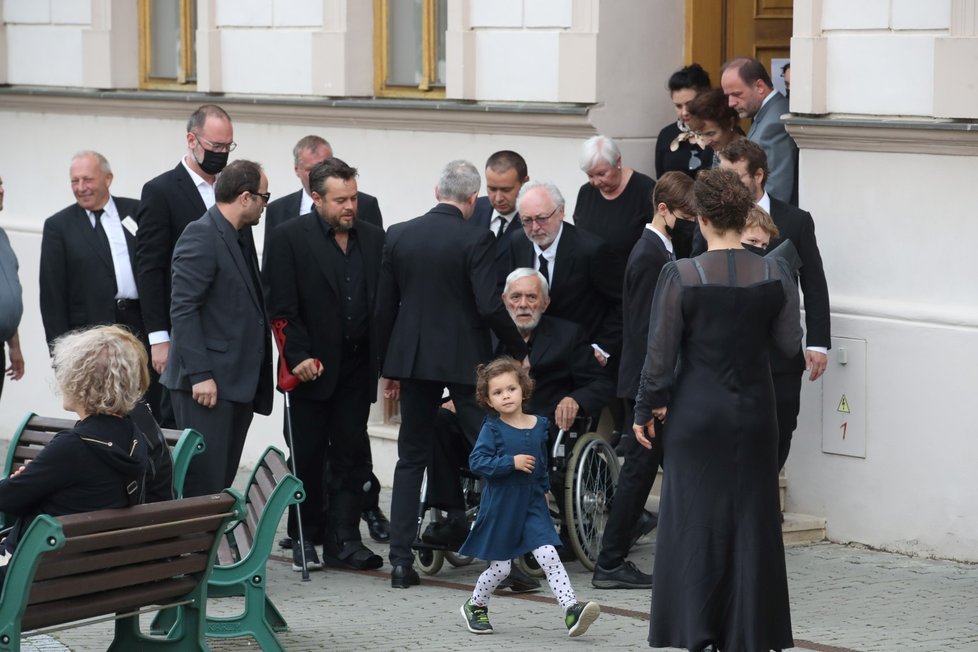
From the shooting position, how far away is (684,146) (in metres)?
10.5

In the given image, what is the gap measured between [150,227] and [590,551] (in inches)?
106

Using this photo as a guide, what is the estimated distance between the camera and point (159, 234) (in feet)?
31.1

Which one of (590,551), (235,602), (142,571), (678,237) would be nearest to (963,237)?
(678,237)

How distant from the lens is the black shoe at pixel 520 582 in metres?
8.80

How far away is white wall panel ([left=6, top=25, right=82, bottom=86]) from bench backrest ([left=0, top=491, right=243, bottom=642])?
8.21 meters

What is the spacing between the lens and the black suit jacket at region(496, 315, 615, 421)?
9094 millimetres

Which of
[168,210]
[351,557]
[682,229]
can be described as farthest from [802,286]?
[168,210]

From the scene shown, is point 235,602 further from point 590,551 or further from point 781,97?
point 781,97

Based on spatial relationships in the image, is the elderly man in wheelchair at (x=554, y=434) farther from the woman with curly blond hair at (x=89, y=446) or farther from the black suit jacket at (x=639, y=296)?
the woman with curly blond hair at (x=89, y=446)

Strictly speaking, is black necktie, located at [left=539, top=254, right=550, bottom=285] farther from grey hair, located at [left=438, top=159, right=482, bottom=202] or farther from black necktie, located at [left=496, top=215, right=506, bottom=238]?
black necktie, located at [left=496, top=215, right=506, bottom=238]

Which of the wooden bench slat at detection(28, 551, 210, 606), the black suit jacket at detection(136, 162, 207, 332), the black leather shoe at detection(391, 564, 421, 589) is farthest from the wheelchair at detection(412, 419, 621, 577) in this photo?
the wooden bench slat at detection(28, 551, 210, 606)

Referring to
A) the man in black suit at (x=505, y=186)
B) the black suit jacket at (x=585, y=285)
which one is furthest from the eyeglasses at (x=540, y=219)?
the man in black suit at (x=505, y=186)

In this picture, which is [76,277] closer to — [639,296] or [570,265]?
[570,265]

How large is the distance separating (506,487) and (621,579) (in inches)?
40.9
